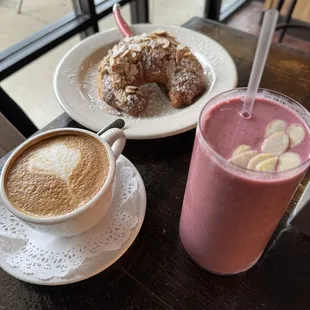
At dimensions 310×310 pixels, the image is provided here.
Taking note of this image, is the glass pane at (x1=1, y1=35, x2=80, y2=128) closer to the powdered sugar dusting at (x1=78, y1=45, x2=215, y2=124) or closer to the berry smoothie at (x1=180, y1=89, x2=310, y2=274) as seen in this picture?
the powdered sugar dusting at (x1=78, y1=45, x2=215, y2=124)

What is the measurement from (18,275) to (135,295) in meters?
0.16

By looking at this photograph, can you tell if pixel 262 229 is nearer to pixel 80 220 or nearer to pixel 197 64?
pixel 80 220

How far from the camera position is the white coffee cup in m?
0.42

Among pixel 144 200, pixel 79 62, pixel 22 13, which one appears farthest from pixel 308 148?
pixel 22 13

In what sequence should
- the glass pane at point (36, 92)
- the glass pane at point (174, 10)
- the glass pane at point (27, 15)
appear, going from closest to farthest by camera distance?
the glass pane at point (27, 15), the glass pane at point (36, 92), the glass pane at point (174, 10)

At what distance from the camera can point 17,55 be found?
37.3 inches

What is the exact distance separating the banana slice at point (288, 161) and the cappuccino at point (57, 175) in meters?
0.23

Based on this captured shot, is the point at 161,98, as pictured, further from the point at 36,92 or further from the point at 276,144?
the point at 36,92

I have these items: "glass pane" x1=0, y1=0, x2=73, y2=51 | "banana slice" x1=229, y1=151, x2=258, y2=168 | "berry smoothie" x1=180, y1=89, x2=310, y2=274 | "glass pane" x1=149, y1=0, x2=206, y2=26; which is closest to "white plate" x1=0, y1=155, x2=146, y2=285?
"berry smoothie" x1=180, y1=89, x2=310, y2=274

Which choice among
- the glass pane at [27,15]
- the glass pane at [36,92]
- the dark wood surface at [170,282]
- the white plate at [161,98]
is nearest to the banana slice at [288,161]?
the dark wood surface at [170,282]

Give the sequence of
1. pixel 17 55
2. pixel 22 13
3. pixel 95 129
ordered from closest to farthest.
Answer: pixel 95 129 < pixel 17 55 < pixel 22 13

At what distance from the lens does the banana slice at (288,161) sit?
0.34 m

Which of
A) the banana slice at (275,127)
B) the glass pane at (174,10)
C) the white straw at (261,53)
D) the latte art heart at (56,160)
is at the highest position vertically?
the white straw at (261,53)

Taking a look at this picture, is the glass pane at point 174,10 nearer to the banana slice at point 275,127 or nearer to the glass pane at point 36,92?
the glass pane at point 36,92
